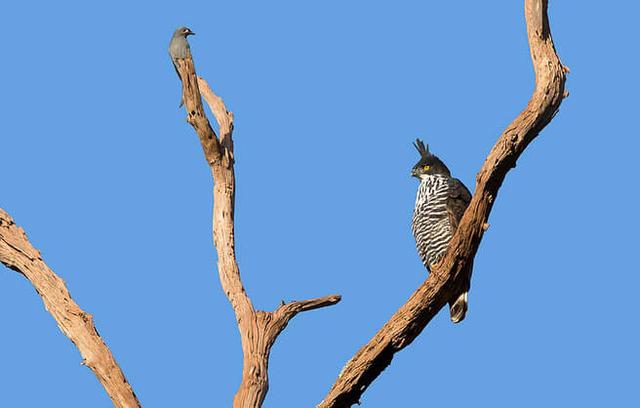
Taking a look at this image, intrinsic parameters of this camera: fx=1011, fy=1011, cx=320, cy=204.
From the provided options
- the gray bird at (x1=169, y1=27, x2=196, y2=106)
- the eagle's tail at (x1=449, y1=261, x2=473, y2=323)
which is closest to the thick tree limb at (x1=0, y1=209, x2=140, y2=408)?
the gray bird at (x1=169, y1=27, x2=196, y2=106)

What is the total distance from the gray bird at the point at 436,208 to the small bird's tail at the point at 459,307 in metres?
0.06

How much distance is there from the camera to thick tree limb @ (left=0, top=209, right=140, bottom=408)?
679 cm

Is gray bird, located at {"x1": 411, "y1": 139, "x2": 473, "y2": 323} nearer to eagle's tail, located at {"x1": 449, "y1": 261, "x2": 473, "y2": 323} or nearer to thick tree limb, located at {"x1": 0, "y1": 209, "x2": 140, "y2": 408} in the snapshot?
eagle's tail, located at {"x1": 449, "y1": 261, "x2": 473, "y2": 323}

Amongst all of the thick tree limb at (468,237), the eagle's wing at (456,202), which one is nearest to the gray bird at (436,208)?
the eagle's wing at (456,202)

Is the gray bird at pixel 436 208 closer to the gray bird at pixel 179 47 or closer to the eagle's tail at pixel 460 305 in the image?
the eagle's tail at pixel 460 305

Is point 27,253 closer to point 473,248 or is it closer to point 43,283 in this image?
point 43,283

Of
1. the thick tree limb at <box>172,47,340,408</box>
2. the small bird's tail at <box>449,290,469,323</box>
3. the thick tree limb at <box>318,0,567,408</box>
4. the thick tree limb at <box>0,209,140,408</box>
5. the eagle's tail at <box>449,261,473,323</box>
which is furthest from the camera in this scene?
the small bird's tail at <box>449,290,469,323</box>

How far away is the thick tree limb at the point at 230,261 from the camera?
695 cm

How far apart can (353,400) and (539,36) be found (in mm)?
2781

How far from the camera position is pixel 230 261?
7.51m

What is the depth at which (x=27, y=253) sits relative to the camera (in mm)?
7211


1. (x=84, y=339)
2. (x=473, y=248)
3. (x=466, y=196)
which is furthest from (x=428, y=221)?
(x=84, y=339)

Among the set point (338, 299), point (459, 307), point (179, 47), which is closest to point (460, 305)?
point (459, 307)

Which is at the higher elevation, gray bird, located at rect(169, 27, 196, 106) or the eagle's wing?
gray bird, located at rect(169, 27, 196, 106)
